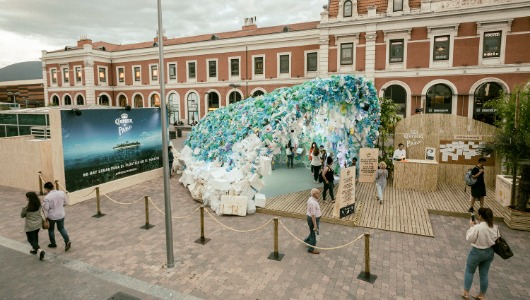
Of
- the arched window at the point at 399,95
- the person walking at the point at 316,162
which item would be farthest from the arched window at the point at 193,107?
the person walking at the point at 316,162

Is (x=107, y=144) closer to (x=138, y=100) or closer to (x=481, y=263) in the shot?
(x=481, y=263)

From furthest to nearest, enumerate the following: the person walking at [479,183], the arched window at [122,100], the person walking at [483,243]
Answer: the arched window at [122,100]
the person walking at [479,183]
the person walking at [483,243]

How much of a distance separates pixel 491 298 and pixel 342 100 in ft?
26.1

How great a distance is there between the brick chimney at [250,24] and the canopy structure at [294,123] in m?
25.9

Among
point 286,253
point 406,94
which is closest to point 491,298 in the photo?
point 286,253

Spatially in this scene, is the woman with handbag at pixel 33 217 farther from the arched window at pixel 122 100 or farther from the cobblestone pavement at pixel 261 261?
the arched window at pixel 122 100

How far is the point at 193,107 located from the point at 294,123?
29139mm

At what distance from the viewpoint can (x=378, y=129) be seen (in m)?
14.3

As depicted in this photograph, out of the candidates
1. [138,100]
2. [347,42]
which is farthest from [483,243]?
[138,100]

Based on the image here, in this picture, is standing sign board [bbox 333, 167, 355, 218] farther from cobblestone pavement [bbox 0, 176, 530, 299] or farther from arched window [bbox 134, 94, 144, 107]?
arched window [bbox 134, 94, 144, 107]

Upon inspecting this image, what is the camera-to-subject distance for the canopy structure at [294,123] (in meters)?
10.3

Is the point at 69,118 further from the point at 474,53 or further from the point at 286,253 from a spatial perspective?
the point at 474,53

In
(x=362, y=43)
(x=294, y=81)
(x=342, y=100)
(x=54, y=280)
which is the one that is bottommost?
(x=54, y=280)

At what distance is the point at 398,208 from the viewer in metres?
10.2
